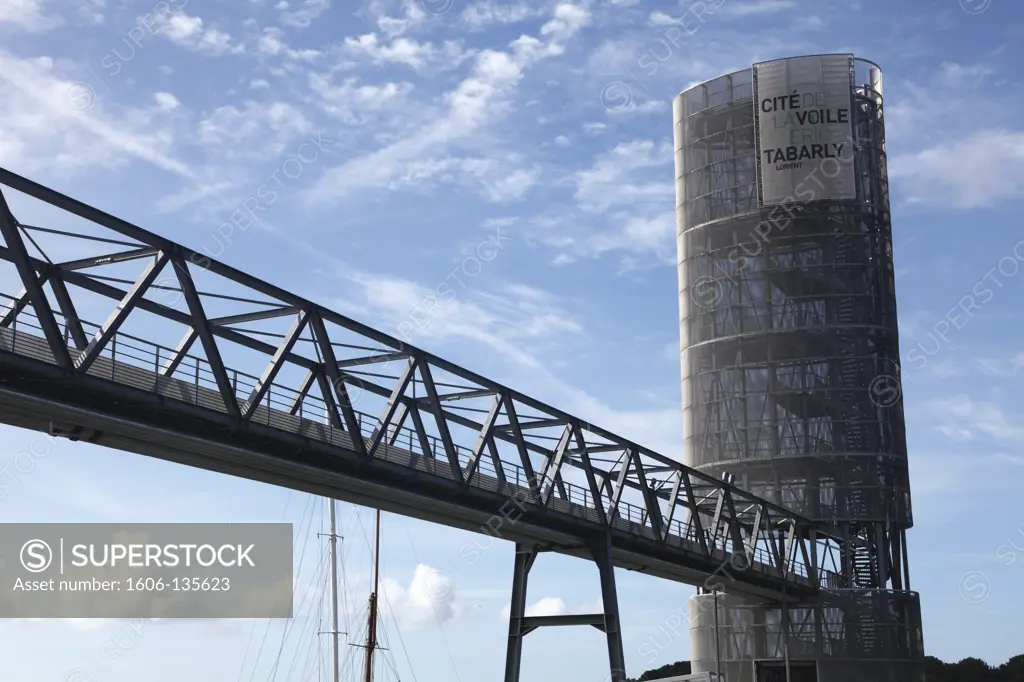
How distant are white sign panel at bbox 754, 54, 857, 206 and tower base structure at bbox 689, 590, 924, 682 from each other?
78.5ft

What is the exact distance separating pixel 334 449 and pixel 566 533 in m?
13.0

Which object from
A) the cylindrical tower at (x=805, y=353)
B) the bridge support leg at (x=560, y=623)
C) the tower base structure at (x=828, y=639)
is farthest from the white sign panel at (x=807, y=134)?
the bridge support leg at (x=560, y=623)

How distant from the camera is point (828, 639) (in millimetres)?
69750

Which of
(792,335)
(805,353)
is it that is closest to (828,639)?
(805,353)

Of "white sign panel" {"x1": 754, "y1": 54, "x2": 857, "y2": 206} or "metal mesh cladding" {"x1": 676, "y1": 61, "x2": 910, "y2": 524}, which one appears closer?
"metal mesh cladding" {"x1": 676, "y1": 61, "x2": 910, "y2": 524}

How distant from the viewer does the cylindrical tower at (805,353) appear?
71500mm

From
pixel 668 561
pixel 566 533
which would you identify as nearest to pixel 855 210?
pixel 668 561

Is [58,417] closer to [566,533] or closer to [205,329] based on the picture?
[205,329]

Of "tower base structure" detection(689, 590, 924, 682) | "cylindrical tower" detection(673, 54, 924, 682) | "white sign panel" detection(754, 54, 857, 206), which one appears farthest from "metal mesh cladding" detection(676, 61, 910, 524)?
"tower base structure" detection(689, 590, 924, 682)

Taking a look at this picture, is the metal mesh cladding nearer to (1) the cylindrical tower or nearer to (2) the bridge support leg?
(1) the cylindrical tower

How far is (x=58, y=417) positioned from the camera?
2677cm

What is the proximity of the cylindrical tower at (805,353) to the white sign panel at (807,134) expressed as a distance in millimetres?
86

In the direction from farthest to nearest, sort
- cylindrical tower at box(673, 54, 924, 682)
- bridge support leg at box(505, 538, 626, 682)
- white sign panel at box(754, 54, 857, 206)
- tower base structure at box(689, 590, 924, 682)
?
white sign panel at box(754, 54, 857, 206), cylindrical tower at box(673, 54, 924, 682), tower base structure at box(689, 590, 924, 682), bridge support leg at box(505, 538, 626, 682)

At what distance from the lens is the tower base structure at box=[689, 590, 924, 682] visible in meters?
69.9
